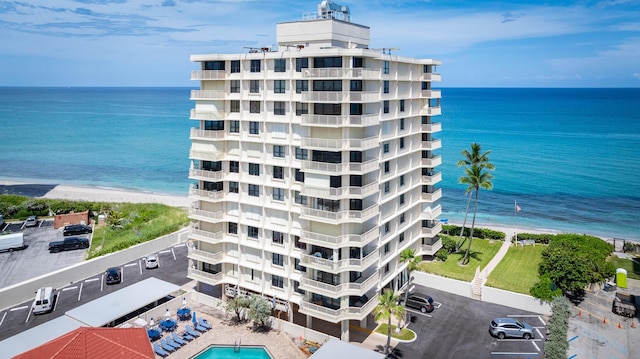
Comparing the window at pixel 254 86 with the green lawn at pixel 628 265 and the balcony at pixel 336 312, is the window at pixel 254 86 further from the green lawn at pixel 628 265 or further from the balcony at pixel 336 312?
the green lawn at pixel 628 265

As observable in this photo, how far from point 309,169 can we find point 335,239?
6.39 meters

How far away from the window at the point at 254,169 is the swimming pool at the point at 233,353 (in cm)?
1607

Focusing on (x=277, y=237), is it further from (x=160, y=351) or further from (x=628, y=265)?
(x=628, y=265)

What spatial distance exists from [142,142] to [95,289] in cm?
15380

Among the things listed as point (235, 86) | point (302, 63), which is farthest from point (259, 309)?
point (302, 63)

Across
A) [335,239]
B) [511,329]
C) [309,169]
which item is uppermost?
[309,169]

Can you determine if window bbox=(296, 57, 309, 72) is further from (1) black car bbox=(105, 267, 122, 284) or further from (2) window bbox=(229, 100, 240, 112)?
(1) black car bbox=(105, 267, 122, 284)

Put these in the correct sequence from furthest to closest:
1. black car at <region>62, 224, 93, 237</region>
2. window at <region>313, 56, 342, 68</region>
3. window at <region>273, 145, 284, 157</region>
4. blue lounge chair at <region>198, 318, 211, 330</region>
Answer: black car at <region>62, 224, 93, 237</region> → blue lounge chair at <region>198, 318, 211, 330</region> → window at <region>273, 145, 284, 157</region> → window at <region>313, 56, 342, 68</region>

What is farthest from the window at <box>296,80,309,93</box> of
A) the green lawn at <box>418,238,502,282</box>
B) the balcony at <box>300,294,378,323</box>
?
the green lawn at <box>418,238,502,282</box>

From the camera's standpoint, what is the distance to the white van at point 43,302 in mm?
49125

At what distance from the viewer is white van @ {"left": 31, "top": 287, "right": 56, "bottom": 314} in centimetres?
4912

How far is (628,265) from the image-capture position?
62.0 meters

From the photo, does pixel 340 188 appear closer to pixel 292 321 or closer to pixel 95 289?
pixel 292 321

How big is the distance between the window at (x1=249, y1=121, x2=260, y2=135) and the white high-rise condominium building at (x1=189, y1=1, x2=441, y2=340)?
10 cm
